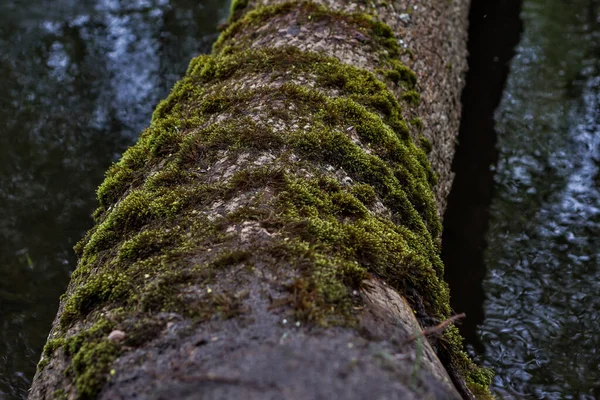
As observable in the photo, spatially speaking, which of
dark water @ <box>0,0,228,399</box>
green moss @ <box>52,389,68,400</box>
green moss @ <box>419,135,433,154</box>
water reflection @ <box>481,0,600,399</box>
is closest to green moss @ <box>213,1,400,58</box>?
green moss @ <box>419,135,433,154</box>

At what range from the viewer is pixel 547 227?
15.8 ft

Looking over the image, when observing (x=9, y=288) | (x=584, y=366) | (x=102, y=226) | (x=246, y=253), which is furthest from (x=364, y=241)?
(x=9, y=288)

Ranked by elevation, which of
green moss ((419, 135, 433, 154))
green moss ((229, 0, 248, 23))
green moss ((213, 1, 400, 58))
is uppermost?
green moss ((229, 0, 248, 23))

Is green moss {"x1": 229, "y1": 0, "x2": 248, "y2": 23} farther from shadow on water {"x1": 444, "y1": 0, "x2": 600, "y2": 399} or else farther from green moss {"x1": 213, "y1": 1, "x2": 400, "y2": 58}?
shadow on water {"x1": 444, "y1": 0, "x2": 600, "y2": 399}

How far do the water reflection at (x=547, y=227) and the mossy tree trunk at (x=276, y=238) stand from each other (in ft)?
4.21

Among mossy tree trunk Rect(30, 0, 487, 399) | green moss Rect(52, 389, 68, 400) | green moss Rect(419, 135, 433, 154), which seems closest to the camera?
mossy tree trunk Rect(30, 0, 487, 399)

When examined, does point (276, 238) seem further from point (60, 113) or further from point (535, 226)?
point (60, 113)

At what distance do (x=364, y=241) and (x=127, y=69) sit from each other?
17.9ft

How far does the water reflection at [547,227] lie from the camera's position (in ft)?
12.5

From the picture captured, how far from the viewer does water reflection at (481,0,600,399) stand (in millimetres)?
3809

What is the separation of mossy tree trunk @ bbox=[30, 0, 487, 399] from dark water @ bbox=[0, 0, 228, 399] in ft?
7.01

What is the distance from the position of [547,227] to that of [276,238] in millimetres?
3738

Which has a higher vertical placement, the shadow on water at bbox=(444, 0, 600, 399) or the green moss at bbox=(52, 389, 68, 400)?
the green moss at bbox=(52, 389, 68, 400)

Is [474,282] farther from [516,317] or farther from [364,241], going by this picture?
[364,241]
